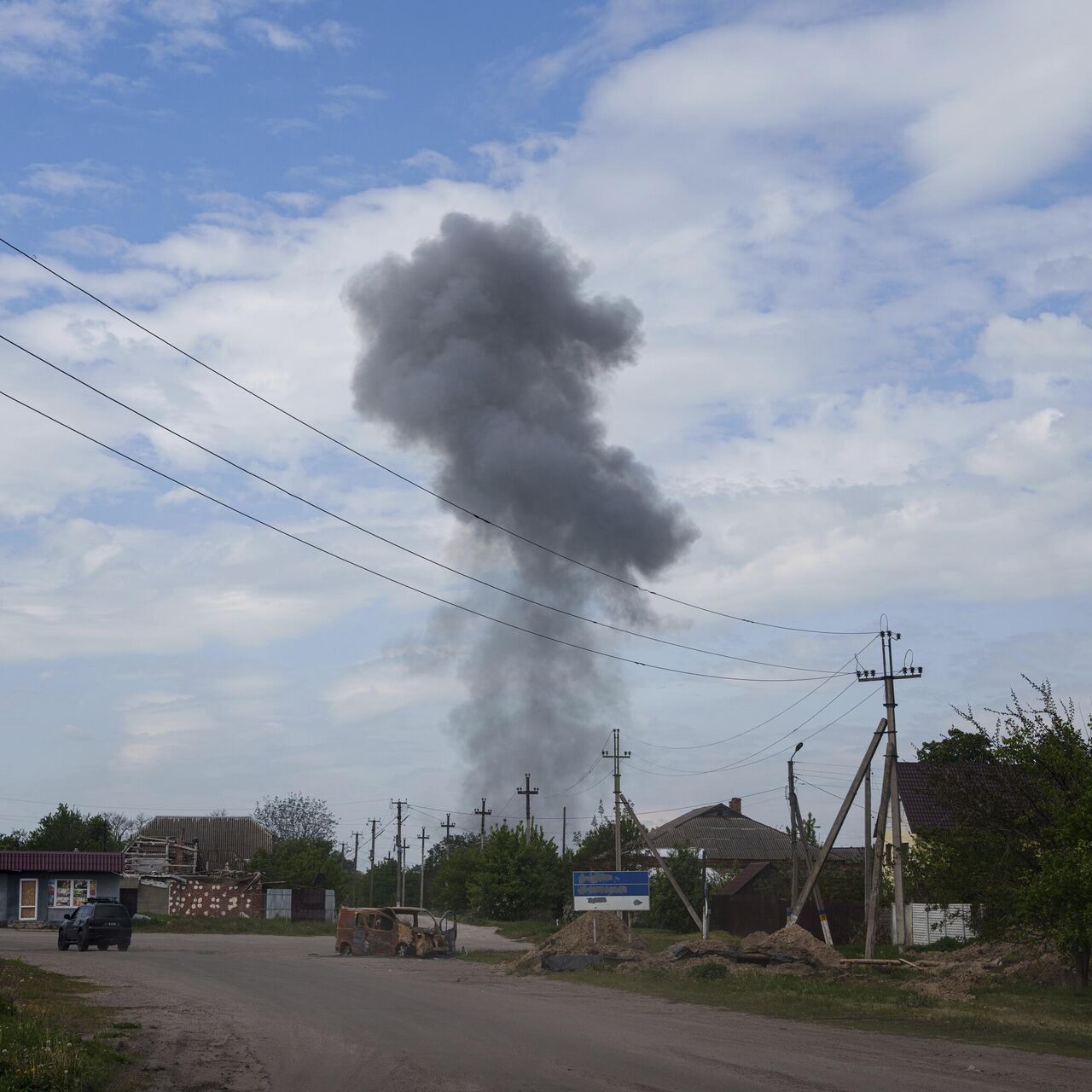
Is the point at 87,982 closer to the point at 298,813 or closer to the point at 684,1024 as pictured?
the point at 684,1024

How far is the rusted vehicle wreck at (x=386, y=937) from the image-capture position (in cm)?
3838

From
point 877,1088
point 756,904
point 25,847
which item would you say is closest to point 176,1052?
point 877,1088

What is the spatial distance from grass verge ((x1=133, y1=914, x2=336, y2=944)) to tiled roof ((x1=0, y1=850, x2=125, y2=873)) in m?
3.15

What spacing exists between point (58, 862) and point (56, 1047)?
155ft

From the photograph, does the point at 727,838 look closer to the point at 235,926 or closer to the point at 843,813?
the point at 235,926

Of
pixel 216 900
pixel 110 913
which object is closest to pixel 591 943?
pixel 110 913

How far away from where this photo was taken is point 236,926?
57781mm

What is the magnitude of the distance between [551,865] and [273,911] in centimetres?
1551

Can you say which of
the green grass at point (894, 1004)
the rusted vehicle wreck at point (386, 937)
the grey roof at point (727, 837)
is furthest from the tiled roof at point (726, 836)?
the green grass at point (894, 1004)

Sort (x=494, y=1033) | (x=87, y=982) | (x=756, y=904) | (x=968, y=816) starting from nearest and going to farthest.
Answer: (x=494, y=1033), (x=87, y=982), (x=968, y=816), (x=756, y=904)

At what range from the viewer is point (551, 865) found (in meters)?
63.8

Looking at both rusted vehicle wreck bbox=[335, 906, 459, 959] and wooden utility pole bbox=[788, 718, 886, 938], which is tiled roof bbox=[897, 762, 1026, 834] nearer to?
wooden utility pole bbox=[788, 718, 886, 938]

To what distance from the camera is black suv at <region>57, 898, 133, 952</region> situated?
36188mm

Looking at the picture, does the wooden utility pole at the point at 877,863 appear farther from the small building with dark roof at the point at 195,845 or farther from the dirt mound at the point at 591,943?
the small building with dark roof at the point at 195,845
